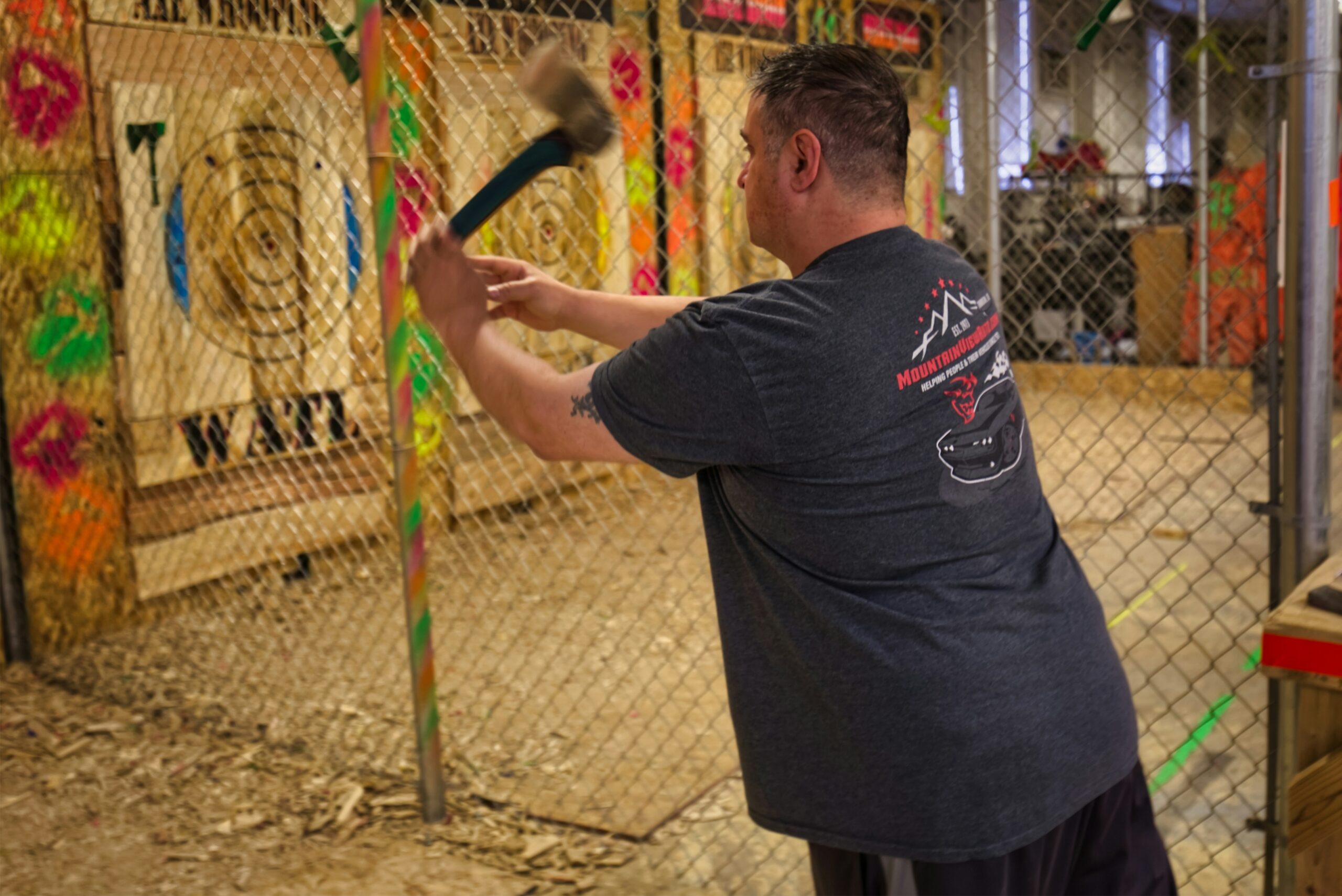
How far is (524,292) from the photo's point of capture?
6.48 ft

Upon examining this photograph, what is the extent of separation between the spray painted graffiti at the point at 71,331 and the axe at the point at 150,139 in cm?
46

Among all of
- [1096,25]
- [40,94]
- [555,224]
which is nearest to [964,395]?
[1096,25]

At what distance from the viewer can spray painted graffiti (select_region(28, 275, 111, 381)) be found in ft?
14.1

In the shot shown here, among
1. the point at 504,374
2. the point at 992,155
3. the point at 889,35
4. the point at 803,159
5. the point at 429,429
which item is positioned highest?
the point at 889,35

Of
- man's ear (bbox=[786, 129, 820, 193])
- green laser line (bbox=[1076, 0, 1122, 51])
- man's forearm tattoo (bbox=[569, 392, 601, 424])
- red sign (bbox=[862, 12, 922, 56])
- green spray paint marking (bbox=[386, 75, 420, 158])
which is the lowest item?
man's forearm tattoo (bbox=[569, 392, 601, 424])

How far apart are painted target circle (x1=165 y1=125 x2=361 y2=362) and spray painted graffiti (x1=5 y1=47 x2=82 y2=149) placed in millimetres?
463

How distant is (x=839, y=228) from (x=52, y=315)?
3.79 meters

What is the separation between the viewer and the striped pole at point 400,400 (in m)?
2.62

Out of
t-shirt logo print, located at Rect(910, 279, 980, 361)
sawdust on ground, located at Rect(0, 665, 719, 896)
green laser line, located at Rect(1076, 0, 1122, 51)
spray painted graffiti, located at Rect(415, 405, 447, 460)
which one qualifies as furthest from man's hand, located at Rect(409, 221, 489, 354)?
spray painted graffiti, located at Rect(415, 405, 447, 460)

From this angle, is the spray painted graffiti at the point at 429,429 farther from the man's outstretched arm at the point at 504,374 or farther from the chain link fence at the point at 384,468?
the man's outstretched arm at the point at 504,374

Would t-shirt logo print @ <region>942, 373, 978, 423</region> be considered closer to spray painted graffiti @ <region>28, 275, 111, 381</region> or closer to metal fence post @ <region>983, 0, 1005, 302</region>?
metal fence post @ <region>983, 0, 1005, 302</region>

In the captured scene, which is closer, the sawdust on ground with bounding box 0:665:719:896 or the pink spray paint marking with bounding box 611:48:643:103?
the sawdust on ground with bounding box 0:665:719:896

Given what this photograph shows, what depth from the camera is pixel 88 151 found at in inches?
170

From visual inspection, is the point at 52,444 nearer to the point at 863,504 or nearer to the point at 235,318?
the point at 235,318
